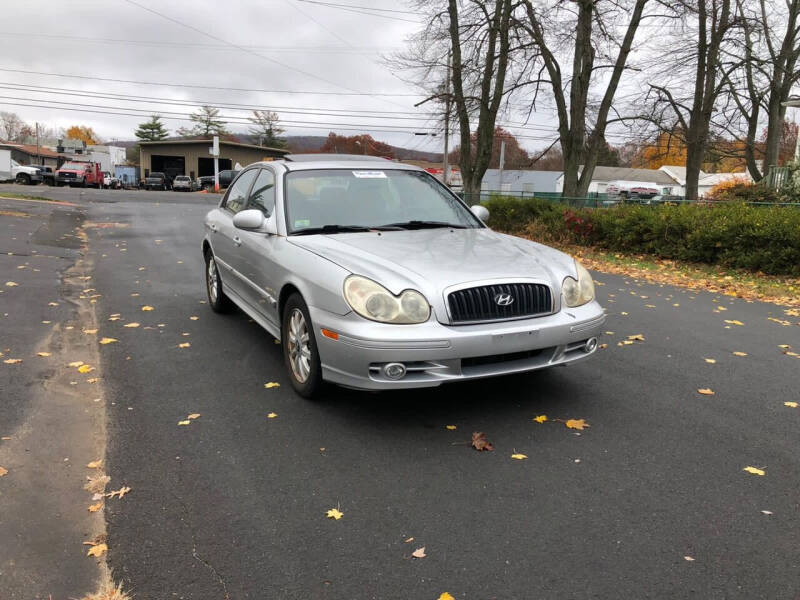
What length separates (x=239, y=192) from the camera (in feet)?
20.6

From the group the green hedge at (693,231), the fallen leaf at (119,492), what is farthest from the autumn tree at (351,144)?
the fallen leaf at (119,492)

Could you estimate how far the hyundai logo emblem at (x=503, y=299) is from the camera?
12.5 ft

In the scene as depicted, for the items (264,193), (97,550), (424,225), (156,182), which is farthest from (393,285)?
(156,182)

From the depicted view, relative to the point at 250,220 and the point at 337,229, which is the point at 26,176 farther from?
the point at 337,229

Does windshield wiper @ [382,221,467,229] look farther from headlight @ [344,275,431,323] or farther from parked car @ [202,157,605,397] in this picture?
headlight @ [344,275,431,323]

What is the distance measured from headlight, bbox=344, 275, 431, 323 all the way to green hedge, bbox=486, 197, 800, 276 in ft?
29.4

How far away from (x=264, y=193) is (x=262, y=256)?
792mm

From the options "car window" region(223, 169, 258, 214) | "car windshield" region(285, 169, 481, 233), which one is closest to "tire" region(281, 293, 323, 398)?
"car windshield" region(285, 169, 481, 233)

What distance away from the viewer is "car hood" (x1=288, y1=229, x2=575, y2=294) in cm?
381

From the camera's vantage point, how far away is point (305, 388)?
430 centimetres

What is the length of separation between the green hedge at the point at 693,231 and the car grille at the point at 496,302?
A: 27.1 ft

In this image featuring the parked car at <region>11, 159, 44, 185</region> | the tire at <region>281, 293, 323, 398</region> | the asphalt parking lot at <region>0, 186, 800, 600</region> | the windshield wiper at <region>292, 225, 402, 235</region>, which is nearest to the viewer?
the asphalt parking lot at <region>0, 186, 800, 600</region>

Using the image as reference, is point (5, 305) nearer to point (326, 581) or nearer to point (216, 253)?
point (216, 253)

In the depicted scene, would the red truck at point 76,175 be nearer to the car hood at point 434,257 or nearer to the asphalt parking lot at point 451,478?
the asphalt parking lot at point 451,478
